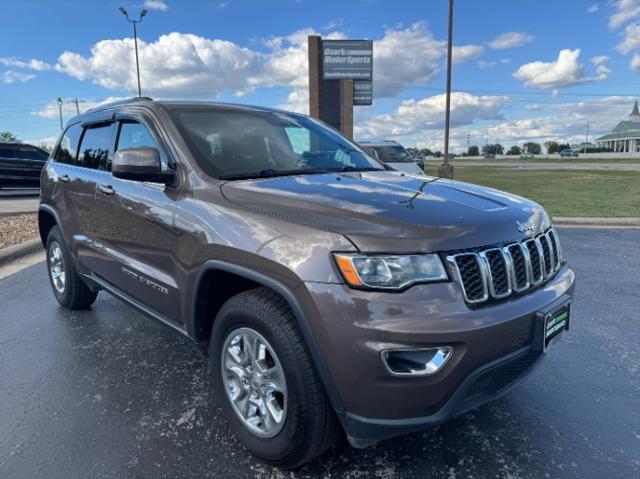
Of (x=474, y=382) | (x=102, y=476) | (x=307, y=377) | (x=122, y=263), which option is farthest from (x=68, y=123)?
(x=474, y=382)

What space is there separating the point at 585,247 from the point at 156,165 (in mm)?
6299

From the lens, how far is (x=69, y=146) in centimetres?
455

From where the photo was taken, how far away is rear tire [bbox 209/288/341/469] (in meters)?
2.04

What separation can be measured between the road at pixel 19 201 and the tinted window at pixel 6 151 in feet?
3.35

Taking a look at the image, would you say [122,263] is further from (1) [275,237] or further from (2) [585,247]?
(2) [585,247]

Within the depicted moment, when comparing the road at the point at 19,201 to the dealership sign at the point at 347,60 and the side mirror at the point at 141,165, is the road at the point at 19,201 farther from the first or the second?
the dealership sign at the point at 347,60

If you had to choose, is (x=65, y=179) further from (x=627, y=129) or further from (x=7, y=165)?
(x=627, y=129)

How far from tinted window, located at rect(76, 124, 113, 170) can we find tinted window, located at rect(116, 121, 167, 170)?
0.76ft

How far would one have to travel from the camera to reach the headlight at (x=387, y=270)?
74.9 inches

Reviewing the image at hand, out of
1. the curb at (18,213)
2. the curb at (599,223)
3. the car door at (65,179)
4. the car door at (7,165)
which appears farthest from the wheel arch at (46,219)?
the car door at (7,165)

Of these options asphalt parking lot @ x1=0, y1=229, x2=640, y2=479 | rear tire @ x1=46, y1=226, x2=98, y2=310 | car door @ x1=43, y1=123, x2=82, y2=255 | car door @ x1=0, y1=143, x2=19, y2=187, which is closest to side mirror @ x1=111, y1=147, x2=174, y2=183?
asphalt parking lot @ x1=0, y1=229, x2=640, y2=479

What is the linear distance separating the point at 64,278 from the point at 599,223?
8.50m

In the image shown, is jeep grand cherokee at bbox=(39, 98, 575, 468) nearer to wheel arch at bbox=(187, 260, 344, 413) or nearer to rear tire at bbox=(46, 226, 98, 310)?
wheel arch at bbox=(187, 260, 344, 413)

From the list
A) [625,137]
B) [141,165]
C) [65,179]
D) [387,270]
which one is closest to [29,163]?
[65,179]
